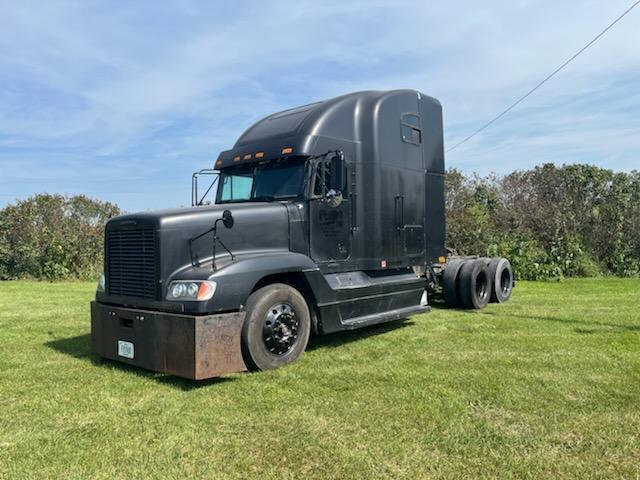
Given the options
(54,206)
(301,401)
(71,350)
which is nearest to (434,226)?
(301,401)

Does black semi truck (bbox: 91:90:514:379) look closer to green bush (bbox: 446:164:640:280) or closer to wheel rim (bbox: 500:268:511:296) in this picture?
wheel rim (bbox: 500:268:511:296)

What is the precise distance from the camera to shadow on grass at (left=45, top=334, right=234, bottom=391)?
527 centimetres

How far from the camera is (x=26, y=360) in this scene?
20.2 ft

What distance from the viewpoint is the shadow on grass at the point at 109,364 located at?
17.3ft

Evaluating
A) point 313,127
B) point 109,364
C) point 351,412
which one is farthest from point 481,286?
point 109,364

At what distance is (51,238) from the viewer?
712 inches

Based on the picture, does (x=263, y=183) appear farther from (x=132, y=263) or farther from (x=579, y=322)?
(x=579, y=322)

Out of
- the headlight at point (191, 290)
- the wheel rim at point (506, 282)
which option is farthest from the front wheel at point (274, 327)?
the wheel rim at point (506, 282)

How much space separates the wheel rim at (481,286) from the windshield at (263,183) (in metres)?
5.34

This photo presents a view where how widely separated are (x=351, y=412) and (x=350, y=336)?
340 centimetres

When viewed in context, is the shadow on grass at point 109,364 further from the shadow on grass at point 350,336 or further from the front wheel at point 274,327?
the shadow on grass at point 350,336

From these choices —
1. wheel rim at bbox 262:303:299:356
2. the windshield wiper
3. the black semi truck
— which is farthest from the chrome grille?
the windshield wiper

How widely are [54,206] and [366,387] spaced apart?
17.2m

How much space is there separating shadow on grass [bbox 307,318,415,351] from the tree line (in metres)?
9.51
